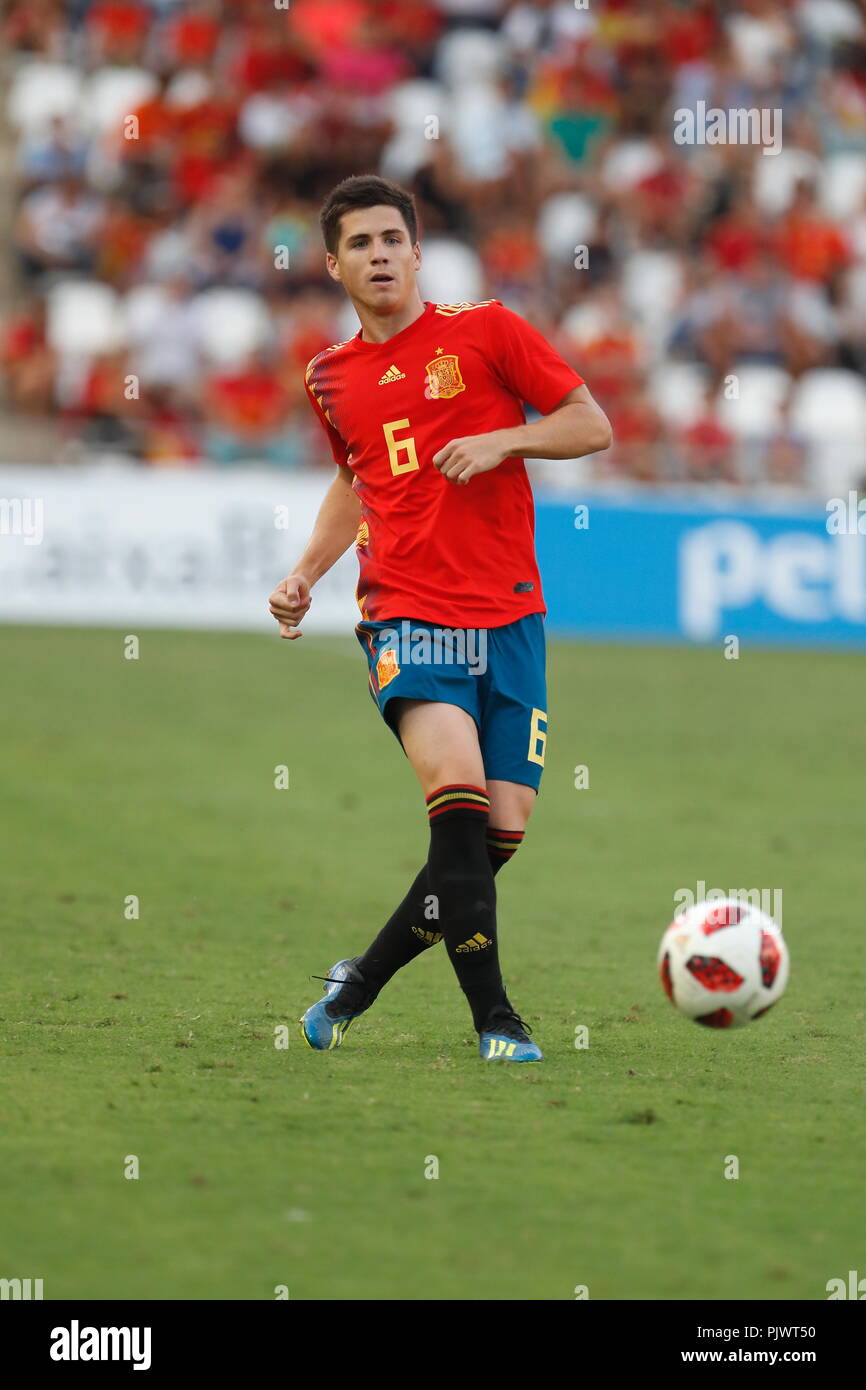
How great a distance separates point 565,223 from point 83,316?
5.21 m

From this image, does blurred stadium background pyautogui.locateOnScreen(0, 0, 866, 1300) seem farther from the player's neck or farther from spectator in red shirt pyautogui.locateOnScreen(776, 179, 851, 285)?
the player's neck

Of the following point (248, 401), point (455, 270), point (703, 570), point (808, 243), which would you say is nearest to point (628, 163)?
point (808, 243)

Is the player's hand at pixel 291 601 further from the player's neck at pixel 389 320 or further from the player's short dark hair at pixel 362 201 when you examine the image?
the player's short dark hair at pixel 362 201

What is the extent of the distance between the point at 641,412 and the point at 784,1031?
502 inches

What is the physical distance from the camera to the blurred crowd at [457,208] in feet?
60.8

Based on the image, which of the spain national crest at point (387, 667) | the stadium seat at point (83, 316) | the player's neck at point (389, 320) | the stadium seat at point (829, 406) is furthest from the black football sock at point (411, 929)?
the stadium seat at point (83, 316)

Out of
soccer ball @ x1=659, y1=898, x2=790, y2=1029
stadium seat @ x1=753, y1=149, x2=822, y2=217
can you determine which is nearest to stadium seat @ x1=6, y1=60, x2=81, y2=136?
stadium seat @ x1=753, y1=149, x2=822, y2=217

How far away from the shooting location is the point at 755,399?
19.5 m

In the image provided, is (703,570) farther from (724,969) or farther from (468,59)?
(724,969)

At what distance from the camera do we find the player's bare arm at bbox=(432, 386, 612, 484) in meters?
5.47

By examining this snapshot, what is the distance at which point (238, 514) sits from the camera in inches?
685
